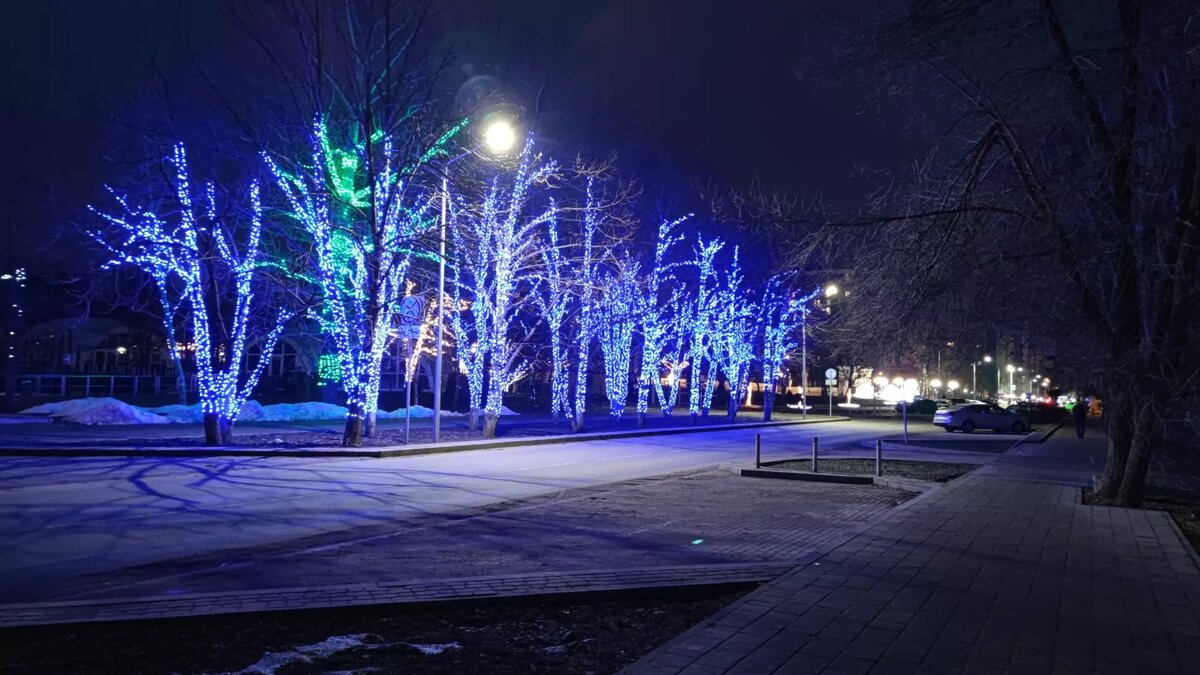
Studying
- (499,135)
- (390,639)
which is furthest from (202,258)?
(390,639)

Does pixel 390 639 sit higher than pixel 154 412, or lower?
lower

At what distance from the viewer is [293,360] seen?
62.9 meters

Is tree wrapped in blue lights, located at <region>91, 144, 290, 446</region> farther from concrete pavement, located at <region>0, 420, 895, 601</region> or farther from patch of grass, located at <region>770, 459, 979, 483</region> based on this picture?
patch of grass, located at <region>770, 459, 979, 483</region>

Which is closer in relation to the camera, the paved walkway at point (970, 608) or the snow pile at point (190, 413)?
the paved walkway at point (970, 608)

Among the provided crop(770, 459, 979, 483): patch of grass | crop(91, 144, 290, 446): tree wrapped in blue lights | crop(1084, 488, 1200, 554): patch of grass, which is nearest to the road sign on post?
crop(91, 144, 290, 446): tree wrapped in blue lights

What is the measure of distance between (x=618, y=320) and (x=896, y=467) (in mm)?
16723

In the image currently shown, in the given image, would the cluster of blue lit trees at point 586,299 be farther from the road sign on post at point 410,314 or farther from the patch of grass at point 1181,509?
the patch of grass at point 1181,509

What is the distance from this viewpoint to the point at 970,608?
21.2 feet

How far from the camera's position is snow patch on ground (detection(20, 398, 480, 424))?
28.6 metres

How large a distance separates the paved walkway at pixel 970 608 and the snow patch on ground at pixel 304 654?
1.92m

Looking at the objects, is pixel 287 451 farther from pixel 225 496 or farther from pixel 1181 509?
pixel 1181 509

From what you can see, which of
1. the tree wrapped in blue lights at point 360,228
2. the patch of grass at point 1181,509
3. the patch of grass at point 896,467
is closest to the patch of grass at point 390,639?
the patch of grass at point 1181,509

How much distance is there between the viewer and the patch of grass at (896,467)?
18.3m

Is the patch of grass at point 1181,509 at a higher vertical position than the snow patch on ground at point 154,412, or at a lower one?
lower
